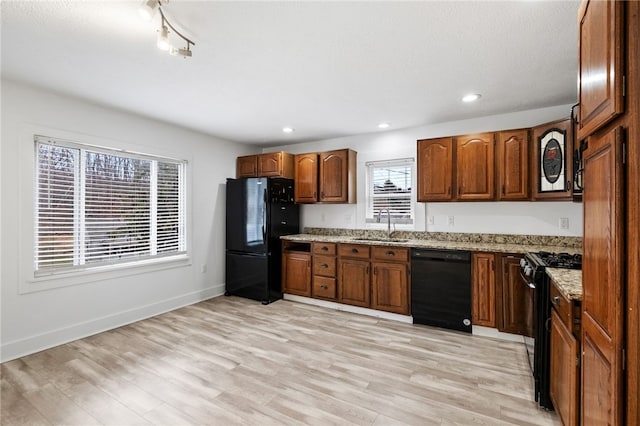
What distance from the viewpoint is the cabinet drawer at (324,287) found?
405cm

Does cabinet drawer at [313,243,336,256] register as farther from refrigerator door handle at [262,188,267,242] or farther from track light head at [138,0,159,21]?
track light head at [138,0,159,21]

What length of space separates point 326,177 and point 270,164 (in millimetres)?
919

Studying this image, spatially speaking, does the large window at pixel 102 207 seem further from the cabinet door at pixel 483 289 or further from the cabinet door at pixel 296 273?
the cabinet door at pixel 483 289

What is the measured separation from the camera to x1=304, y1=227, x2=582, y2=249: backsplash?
10.7ft

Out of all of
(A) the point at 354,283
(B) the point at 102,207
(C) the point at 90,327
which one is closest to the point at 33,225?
(B) the point at 102,207

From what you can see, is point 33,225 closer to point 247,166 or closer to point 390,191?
point 247,166

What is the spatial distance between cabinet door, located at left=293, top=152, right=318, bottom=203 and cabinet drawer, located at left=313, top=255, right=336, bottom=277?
926 mm

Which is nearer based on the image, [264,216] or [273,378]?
[273,378]

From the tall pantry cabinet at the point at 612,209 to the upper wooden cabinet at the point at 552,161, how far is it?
1941 mm

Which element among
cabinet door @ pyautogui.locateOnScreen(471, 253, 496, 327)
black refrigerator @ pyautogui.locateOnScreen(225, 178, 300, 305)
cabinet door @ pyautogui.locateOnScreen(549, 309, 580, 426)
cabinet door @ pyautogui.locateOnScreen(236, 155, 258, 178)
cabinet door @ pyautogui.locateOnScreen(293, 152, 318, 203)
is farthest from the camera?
cabinet door @ pyautogui.locateOnScreen(236, 155, 258, 178)

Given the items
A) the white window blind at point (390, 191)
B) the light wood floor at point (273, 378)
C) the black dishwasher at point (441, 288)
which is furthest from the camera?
the white window blind at point (390, 191)

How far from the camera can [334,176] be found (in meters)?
4.37

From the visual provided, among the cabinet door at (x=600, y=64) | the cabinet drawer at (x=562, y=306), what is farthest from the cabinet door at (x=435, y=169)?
the cabinet door at (x=600, y=64)

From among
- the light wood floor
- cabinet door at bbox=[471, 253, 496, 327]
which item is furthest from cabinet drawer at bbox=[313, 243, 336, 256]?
cabinet door at bbox=[471, 253, 496, 327]
